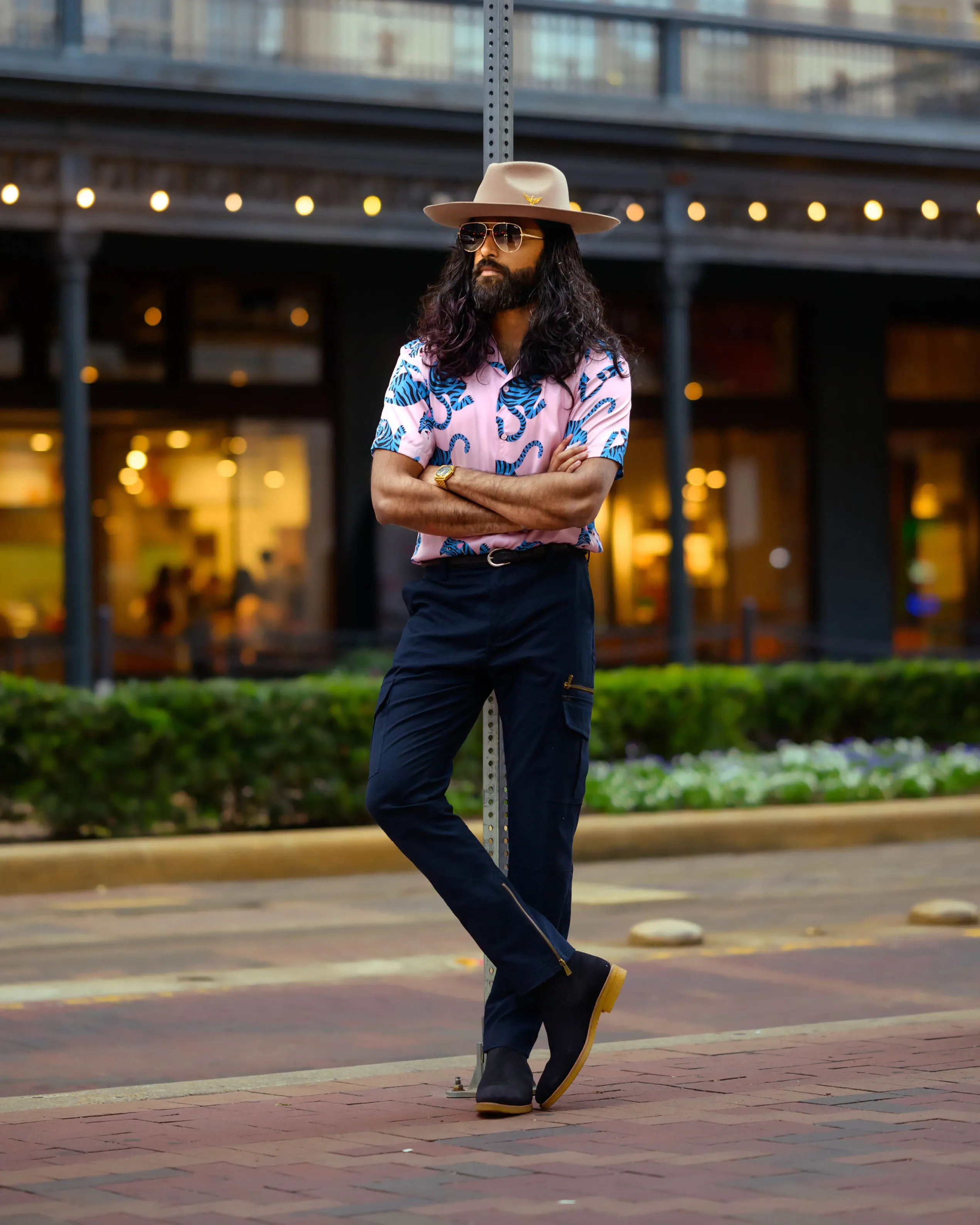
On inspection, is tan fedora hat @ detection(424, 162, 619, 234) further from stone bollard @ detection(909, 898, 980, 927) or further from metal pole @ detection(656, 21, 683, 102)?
metal pole @ detection(656, 21, 683, 102)

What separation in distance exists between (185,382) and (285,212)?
2.99 meters

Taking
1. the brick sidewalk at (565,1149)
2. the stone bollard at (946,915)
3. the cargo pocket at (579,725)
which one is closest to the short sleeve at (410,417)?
the cargo pocket at (579,725)

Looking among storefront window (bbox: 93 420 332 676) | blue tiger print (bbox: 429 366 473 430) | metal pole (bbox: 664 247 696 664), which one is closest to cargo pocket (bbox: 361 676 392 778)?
blue tiger print (bbox: 429 366 473 430)

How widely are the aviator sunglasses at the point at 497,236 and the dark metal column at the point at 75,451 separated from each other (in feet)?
31.1

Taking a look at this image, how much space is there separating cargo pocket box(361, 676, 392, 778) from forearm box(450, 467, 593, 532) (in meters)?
0.45

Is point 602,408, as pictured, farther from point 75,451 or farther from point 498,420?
point 75,451

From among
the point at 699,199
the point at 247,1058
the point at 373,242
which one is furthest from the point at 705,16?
the point at 247,1058

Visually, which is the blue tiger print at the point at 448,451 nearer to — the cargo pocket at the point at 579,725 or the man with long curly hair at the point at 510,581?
the man with long curly hair at the point at 510,581

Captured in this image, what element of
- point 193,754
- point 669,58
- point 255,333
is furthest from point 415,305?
point 193,754

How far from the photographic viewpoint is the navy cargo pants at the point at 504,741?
4.46 metres

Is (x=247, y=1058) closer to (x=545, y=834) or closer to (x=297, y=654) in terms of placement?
(x=545, y=834)

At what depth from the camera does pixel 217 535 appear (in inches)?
705

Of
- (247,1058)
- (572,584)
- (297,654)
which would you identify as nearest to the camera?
(572,584)

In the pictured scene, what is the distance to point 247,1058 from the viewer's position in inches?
227
